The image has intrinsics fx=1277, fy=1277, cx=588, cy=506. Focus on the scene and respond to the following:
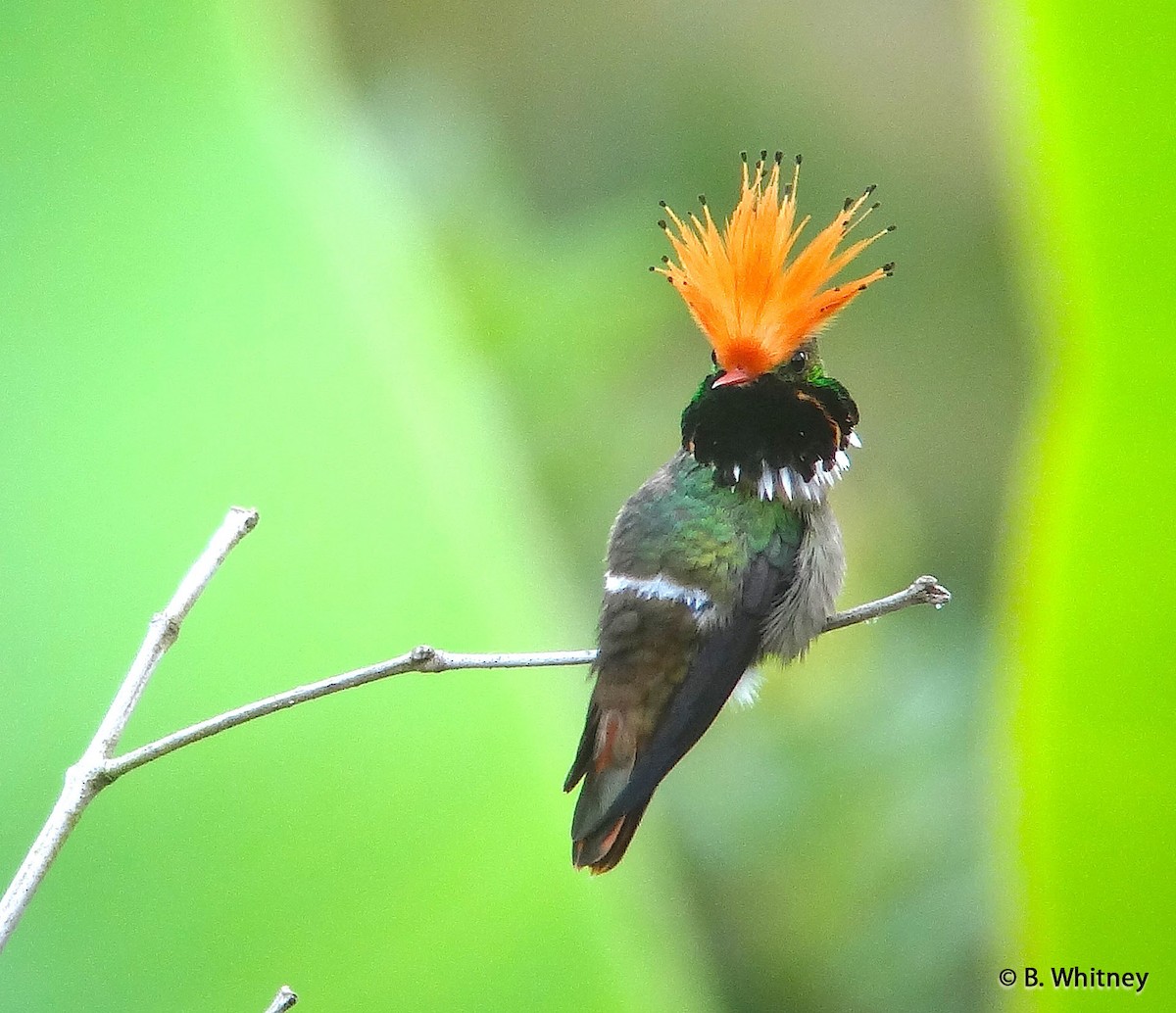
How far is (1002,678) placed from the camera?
1.38m

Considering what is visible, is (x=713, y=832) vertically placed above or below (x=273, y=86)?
below

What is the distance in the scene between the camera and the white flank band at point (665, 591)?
3.71 feet

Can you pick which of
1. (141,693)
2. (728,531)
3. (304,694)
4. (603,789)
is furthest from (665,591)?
(141,693)

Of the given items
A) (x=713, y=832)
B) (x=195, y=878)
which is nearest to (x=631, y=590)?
(x=713, y=832)

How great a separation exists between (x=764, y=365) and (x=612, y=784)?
0.40 meters

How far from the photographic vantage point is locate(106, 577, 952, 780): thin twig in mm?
947

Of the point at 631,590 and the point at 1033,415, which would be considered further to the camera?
the point at 1033,415

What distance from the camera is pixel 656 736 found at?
1.12m

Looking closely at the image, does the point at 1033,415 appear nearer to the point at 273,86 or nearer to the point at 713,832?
the point at 713,832

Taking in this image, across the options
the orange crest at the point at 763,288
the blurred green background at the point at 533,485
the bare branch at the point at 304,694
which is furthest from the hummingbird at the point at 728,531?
the blurred green background at the point at 533,485

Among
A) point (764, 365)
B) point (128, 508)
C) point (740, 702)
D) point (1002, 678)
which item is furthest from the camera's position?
point (128, 508)

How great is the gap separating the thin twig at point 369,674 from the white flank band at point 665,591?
0.07 meters

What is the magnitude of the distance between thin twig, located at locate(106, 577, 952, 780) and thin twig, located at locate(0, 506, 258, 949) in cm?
2

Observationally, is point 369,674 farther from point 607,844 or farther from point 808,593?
point 808,593
